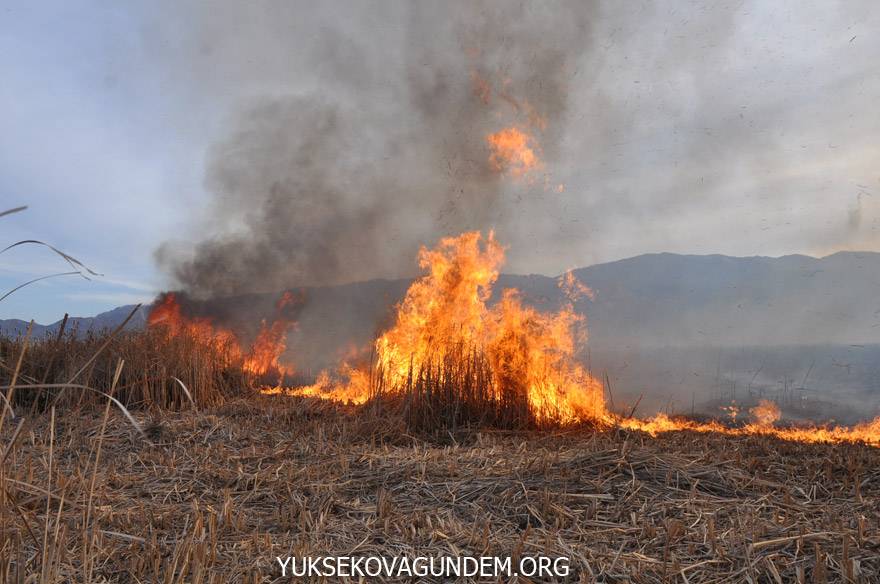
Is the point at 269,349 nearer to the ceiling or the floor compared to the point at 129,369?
nearer to the ceiling

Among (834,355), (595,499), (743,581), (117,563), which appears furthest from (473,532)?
(834,355)

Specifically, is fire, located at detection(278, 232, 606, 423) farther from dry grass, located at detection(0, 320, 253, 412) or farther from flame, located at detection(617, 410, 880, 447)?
dry grass, located at detection(0, 320, 253, 412)

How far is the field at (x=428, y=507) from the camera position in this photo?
275 cm

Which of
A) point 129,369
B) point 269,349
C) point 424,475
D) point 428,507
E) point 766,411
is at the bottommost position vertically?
point 428,507

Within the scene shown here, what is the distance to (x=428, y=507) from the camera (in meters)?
3.77

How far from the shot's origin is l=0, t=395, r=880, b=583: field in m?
2.75

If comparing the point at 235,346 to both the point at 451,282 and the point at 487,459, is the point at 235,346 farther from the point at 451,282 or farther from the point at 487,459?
the point at 487,459

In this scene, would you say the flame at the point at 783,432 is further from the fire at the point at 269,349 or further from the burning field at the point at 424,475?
the fire at the point at 269,349

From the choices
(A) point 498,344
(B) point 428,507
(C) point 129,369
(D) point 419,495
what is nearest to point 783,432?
(A) point 498,344

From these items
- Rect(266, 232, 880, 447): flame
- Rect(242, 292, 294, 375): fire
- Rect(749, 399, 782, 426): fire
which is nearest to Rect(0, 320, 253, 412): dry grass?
Rect(242, 292, 294, 375): fire

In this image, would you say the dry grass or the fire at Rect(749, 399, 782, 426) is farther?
the fire at Rect(749, 399, 782, 426)

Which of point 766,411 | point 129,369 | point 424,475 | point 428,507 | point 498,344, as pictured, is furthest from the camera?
point 766,411

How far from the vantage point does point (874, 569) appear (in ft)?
8.97

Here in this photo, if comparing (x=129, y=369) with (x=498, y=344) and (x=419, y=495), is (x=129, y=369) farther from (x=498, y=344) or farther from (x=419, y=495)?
(x=419, y=495)
